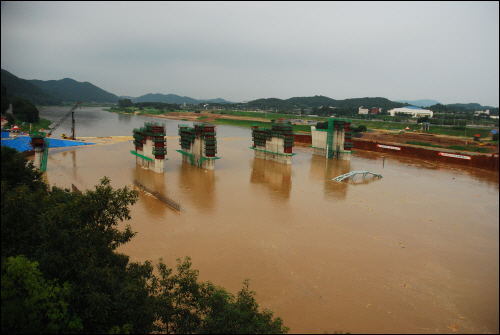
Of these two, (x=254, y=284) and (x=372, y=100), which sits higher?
(x=372, y=100)

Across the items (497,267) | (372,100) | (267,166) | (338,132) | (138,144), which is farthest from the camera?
(372,100)

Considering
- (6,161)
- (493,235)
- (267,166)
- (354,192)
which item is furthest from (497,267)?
(267,166)

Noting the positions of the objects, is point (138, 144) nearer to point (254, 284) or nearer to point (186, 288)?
point (254, 284)

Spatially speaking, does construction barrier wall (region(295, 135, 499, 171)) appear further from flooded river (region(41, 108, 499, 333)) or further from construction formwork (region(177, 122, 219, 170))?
construction formwork (region(177, 122, 219, 170))

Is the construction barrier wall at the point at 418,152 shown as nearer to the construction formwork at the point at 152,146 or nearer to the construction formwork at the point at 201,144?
the construction formwork at the point at 201,144

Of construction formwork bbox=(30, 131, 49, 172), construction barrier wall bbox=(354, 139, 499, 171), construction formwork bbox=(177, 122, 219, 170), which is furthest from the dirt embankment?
construction formwork bbox=(30, 131, 49, 172)

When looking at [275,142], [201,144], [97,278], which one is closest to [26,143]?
[201,144]
